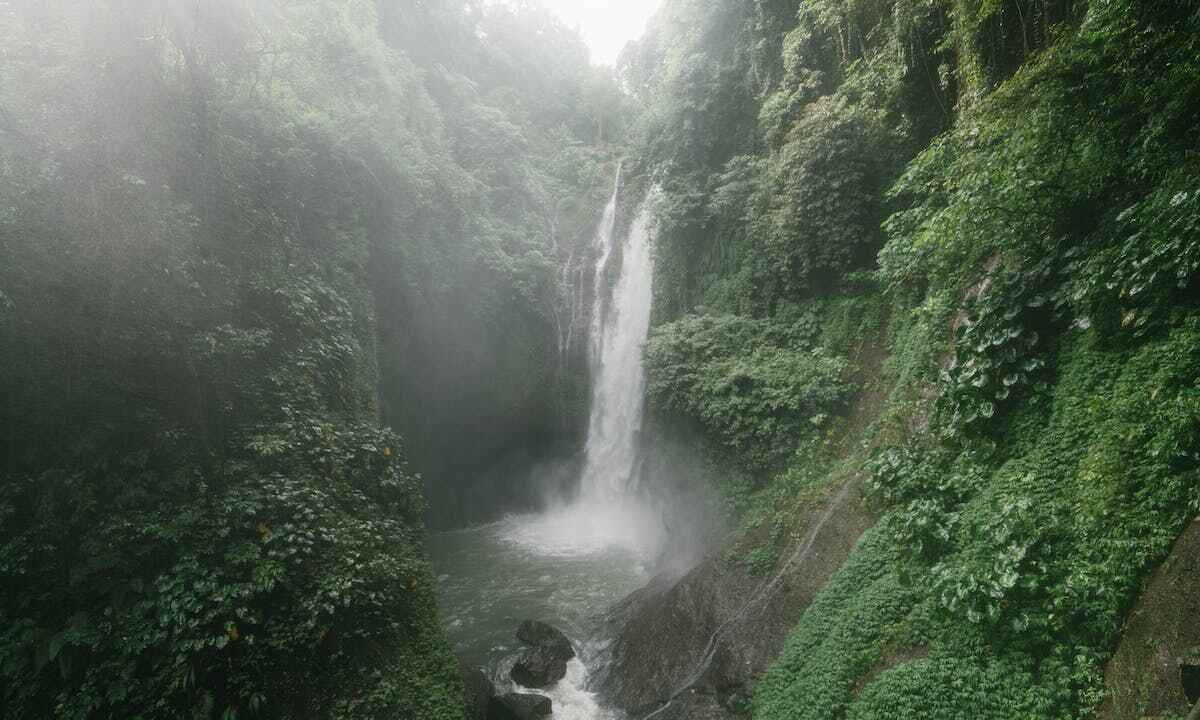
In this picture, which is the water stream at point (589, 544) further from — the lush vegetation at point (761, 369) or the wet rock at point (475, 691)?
the lush vegetation at point (761, 369)

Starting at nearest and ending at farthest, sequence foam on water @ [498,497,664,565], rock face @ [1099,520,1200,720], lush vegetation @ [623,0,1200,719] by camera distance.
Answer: rock face @ [1099,520,1200,720] → lush vegetation @ [623,0,1200,719] → foam on water @ [498,497,664,565]

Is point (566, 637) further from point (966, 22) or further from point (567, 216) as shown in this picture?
point (567, 216)

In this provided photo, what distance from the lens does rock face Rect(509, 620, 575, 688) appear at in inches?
332

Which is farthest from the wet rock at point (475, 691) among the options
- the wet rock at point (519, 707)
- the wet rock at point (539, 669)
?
the wet rock at point (539, 669)

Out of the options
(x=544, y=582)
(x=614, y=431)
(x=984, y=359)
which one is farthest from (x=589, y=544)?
(x=984, y=359)

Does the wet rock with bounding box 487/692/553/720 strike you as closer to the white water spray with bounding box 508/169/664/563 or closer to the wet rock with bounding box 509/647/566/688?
the wet rock with bounding box 509/647/566/688

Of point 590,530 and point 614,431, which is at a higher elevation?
point 614,431

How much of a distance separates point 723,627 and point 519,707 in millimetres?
2914

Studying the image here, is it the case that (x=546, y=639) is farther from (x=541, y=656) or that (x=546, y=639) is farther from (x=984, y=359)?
(x=984, y=359)

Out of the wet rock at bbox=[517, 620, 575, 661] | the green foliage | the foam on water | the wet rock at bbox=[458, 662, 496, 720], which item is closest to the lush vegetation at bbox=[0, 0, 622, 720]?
the wet rock at bbox=[458, 662, 496, 720]

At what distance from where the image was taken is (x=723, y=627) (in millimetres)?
7586

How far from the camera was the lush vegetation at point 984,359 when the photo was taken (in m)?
4.23

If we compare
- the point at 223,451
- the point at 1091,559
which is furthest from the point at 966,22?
the point at 223,451

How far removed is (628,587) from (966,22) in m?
11.0
